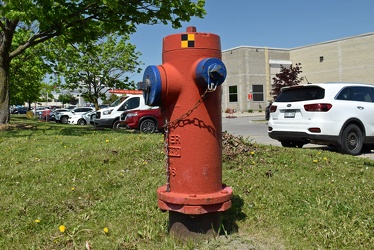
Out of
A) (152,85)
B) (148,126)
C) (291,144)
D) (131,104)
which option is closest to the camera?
(152,85)

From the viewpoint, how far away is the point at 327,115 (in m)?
9.12

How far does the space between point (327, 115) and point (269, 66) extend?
1655 inches

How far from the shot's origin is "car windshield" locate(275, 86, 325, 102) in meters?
9.32

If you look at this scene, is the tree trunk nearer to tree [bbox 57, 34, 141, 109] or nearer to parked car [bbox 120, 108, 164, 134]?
parked car [bbox 120, 108, 164, 134]

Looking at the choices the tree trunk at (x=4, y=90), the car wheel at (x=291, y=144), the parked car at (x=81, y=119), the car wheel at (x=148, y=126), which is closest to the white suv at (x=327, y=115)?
the car wheel at (x=291, y=144)

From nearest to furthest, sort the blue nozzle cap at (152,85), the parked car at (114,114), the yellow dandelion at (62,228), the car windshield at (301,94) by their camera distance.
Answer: the blue nozzle cap at (152,85)
the yellow dandelion at (62,228)
the car windshield at (301,94)
the parked car at (114,114)

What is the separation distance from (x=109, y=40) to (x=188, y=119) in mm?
31834

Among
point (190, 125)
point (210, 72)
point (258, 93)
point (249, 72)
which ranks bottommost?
point (190, 125)

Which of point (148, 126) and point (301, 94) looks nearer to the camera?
point (301, 94)

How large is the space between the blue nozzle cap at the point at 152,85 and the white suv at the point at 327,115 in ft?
22.0

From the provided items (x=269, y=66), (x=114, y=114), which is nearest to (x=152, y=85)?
(x=114, y=114)

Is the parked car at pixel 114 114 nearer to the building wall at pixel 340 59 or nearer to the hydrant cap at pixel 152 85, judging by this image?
the hydrant cap at pixel 152 85

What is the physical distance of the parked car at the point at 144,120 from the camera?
16.7 meters

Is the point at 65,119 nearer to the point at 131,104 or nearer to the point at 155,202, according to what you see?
the point at 131,104
